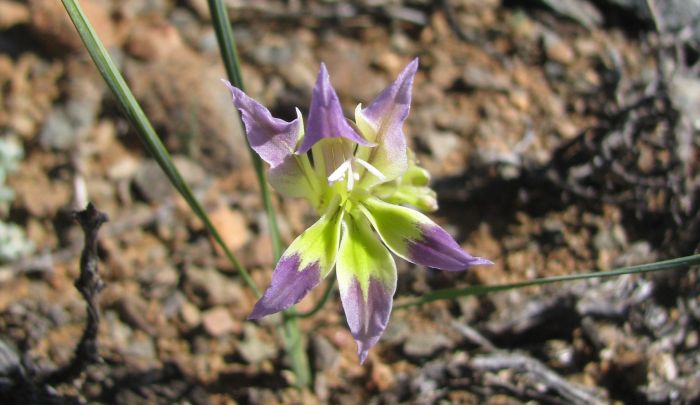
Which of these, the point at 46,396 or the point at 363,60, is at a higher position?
the point at 363,60

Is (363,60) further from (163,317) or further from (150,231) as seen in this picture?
(163,317)

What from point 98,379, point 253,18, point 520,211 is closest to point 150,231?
point 98,379

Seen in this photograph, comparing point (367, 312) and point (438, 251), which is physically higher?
point (438, 251)

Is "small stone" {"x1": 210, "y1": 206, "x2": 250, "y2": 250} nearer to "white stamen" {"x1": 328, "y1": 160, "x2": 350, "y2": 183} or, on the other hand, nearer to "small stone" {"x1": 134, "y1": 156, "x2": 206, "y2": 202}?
"small stone" {"x1": 134, "y1": 156, "x2": 206, "y2": 202}

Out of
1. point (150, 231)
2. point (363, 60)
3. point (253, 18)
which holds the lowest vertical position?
point (150, 231)

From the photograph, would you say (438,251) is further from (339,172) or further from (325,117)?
(325,117)

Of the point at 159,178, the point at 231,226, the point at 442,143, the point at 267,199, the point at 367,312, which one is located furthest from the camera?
the point at 442,143


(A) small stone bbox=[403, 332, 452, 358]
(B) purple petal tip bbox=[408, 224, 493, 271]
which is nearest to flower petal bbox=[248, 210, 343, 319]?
(B) purple petal tip bbox=[408, 224, 493, 271]

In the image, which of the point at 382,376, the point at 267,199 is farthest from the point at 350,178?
the point at 382,376
